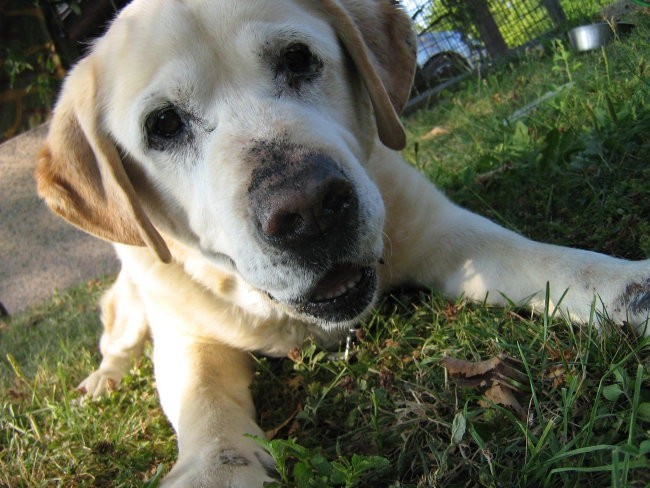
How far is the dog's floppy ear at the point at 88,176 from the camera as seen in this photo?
8.02ft

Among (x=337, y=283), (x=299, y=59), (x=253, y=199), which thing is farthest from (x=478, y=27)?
(x=253, y=199)

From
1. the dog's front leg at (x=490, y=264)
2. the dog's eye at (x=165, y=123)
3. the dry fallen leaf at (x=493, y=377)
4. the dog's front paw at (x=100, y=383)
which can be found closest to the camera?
the dry fallen leaf at (x=493, y=377)

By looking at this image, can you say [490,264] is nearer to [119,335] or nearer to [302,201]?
[302,201]

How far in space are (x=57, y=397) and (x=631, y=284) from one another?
9.35ft

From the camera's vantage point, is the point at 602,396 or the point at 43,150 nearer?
the point at 602,396

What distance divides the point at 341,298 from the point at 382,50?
122 cm

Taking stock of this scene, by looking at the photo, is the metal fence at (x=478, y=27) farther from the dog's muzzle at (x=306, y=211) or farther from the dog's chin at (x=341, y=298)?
the dog's muzzle at (x=306, y=211)

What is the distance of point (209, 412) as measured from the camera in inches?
85.7

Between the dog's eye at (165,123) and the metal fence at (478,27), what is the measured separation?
4591 mm

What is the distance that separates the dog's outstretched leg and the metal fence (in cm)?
421

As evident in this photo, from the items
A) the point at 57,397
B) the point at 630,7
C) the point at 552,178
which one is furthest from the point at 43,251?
the point at 630,7

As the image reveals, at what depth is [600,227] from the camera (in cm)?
247

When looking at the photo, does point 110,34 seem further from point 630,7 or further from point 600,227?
point 630,7

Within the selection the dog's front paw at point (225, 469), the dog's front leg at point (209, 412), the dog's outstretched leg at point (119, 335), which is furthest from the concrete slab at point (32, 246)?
the dog's front paw at point (225, 469)
